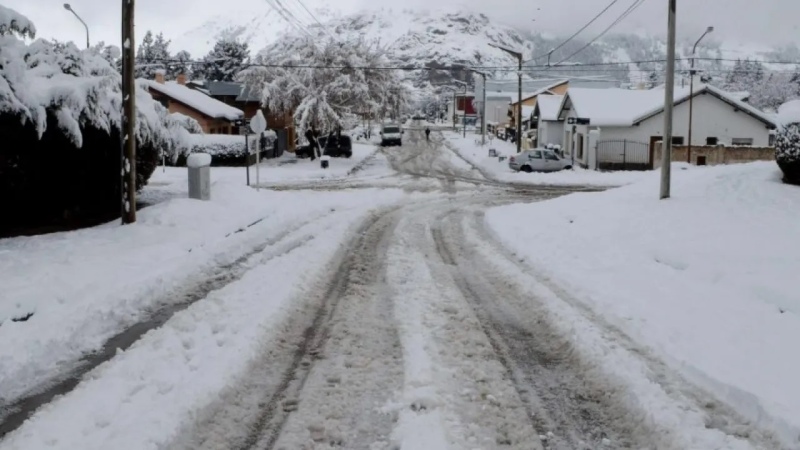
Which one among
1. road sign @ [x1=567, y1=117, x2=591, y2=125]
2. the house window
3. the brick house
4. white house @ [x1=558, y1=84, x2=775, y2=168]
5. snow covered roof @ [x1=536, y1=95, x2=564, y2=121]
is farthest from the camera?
the brick house

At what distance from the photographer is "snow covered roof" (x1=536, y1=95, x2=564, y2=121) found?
173 ft

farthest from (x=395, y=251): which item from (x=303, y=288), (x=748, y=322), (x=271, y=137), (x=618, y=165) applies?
(x=271, y=137)

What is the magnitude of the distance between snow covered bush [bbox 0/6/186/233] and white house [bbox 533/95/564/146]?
3919cm

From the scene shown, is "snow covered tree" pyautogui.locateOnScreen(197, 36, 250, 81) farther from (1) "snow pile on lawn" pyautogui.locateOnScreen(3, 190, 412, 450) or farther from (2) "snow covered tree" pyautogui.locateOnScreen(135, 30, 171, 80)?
(1) "snow pile on lawn" pyautogui.locateOnScreen(3, 190, 412, 450)

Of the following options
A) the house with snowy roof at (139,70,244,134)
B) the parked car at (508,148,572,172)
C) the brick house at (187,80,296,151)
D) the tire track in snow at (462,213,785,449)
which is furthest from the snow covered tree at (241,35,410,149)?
the tire track in snow at (462,213,785,449)

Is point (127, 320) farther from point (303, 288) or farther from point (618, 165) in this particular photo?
point (618, 165)

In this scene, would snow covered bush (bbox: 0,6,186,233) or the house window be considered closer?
snow covered bush (bbox: 0,6,186,233)

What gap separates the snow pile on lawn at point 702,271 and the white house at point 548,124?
113 feet

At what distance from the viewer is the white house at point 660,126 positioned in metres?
40.6

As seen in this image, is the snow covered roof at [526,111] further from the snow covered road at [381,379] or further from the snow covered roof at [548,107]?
the snow covered road at [381,379]

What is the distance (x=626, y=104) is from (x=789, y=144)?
1215 inches

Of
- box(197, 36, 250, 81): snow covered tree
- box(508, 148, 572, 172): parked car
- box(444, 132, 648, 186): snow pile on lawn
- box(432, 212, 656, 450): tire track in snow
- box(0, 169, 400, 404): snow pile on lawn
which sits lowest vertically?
box(432, 212, 656, 450): tire track in snow

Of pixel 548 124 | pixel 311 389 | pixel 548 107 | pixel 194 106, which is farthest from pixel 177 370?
pixel 548 107

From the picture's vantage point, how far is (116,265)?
1123 centimetres
